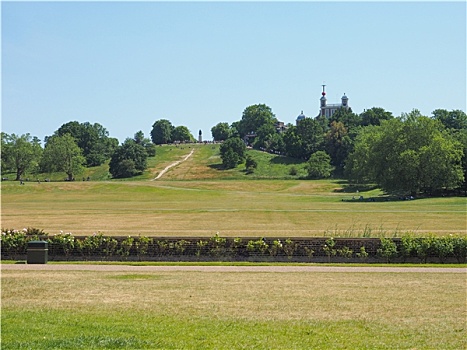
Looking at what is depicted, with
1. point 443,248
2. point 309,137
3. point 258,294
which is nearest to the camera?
point 258,294

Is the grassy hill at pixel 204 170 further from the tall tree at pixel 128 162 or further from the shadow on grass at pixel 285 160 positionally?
the tall tree at pixel 128 162

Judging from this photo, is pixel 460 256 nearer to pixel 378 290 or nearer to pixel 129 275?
pixel 378 290

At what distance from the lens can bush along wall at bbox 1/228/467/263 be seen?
22.1 metres

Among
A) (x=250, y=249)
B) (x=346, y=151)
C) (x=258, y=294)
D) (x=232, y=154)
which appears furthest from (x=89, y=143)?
(x=258, y=294)

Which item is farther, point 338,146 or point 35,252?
point 338,146

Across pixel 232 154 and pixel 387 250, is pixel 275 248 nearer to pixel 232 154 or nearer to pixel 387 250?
pixel 387 250

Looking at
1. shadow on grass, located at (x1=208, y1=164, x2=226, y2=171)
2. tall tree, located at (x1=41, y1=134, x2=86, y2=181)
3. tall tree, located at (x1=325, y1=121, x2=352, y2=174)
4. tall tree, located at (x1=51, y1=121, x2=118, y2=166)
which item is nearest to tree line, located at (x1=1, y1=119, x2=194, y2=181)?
tall tree, located at (x1=41, y1=134, x2=86, y2=181)

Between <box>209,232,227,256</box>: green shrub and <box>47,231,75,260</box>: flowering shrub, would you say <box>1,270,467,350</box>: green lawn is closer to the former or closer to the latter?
<box>209,232,227,256</box>: green shrub

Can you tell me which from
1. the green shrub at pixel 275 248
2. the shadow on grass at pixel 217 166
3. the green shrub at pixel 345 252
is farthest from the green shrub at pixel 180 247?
the shadow on grass at pixel 217 166

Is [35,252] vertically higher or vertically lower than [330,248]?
higher

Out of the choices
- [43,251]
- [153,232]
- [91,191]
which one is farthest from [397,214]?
[91,191]

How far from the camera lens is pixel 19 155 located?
428 feet

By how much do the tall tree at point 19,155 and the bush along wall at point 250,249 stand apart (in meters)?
111

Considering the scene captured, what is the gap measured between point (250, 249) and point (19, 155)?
11711cm
